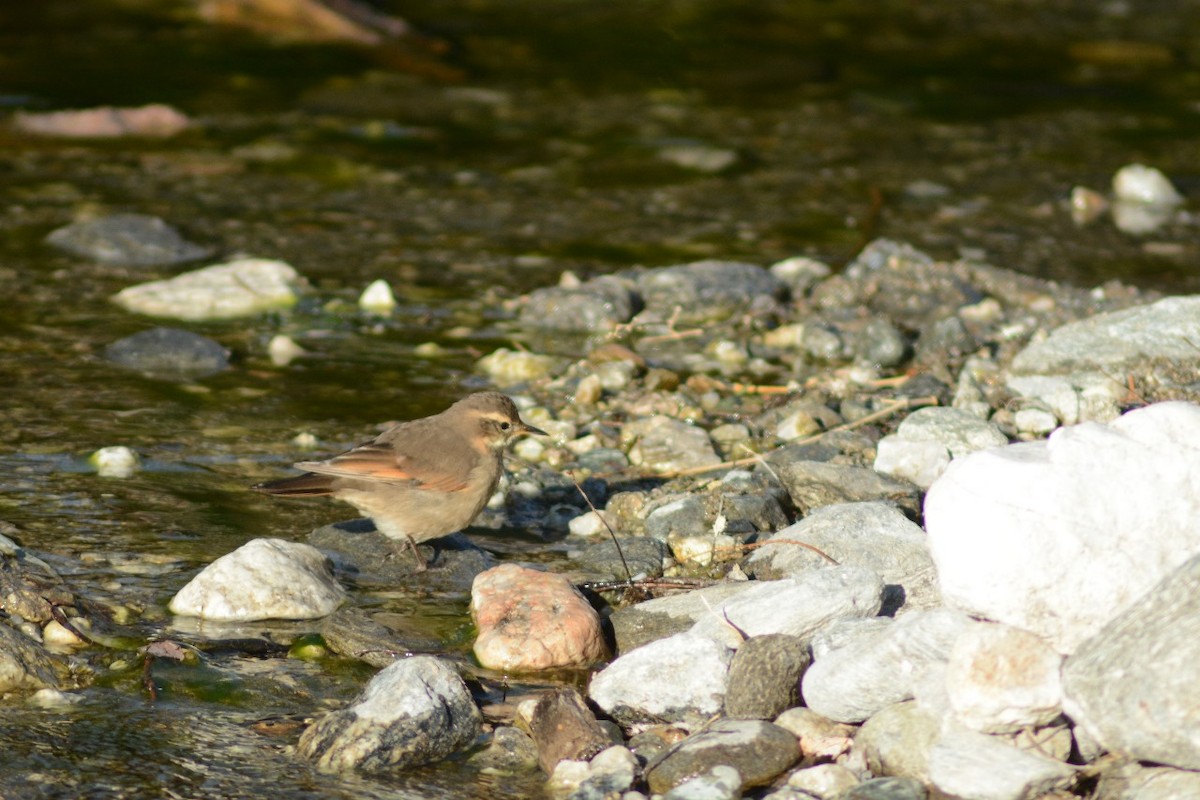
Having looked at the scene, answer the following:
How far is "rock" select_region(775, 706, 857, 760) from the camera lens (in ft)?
15.8

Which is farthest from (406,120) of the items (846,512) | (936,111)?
(846,512)

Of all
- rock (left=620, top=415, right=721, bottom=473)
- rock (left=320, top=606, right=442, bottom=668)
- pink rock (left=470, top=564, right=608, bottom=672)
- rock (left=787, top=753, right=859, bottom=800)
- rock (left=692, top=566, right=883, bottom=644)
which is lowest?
rock (left=620, top=415, right=721, bottom=473)

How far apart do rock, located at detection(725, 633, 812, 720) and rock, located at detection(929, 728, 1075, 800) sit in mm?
641

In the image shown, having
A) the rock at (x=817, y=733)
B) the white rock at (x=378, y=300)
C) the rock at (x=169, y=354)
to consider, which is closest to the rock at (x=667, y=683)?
the rock at (x=817, y=733)

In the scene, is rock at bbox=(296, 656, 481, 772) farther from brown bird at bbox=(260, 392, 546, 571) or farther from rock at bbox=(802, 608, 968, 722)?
brown bird at bbox=(260, 392, 546, 571)

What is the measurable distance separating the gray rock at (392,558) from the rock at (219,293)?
3.00 m

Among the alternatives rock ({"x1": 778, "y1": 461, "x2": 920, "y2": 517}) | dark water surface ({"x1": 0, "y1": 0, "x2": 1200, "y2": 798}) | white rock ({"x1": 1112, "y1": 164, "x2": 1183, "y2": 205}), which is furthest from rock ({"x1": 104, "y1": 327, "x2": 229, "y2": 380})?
white rock ({"x1": 1112, "y1": 164, "x2": 1183, "y2": 205})

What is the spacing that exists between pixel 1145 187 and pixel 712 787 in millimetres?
9493

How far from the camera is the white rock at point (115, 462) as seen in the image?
23.2ft

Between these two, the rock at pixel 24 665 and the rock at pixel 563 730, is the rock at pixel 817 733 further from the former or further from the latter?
the rock at pixel 24 665

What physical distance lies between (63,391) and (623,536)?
3.28 m

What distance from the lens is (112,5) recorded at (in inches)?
696

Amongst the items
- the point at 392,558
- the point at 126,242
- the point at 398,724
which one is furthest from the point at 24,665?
the point at 126,242

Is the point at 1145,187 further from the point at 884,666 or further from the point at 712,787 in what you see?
the point at 712,787
